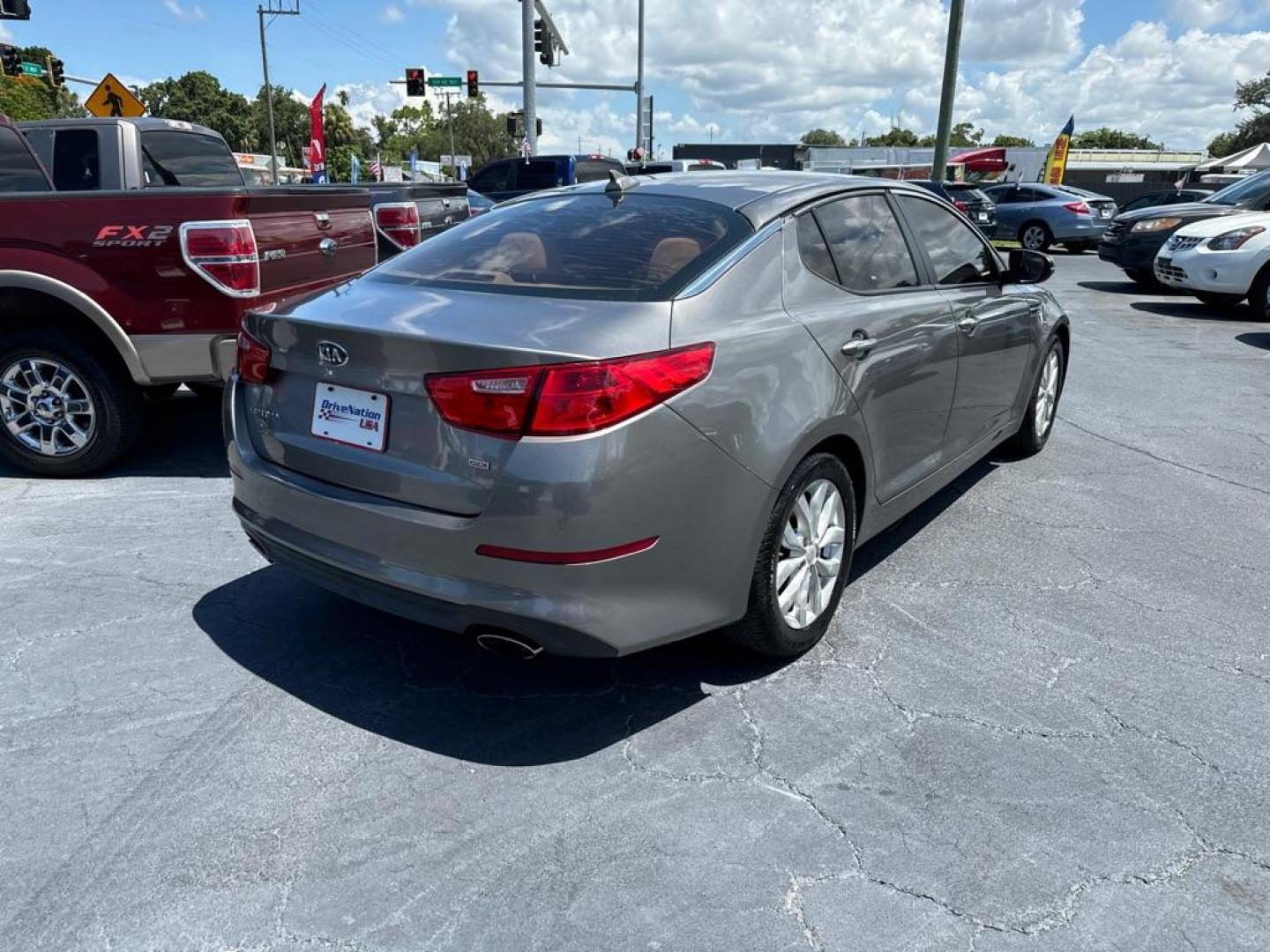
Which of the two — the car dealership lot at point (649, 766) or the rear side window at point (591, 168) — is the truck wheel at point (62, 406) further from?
the rear side window at point (591, 168)

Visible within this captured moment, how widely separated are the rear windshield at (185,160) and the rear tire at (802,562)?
5236mm

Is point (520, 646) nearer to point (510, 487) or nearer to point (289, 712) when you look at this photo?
point (510, 487)

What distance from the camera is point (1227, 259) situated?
11.4m

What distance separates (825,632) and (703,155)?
65.9 metres

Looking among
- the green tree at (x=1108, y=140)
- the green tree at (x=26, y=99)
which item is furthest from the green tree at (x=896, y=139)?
the green tree at (x=26, y=99)

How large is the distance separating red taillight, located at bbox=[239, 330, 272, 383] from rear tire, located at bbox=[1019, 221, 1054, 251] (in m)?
21.5

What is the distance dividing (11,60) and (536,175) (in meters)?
17.8

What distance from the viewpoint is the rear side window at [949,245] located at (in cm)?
432

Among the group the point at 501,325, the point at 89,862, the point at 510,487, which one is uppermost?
the point at 501,325

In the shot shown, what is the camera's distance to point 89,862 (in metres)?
2.41

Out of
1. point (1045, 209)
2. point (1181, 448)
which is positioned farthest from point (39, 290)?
point (1045, 209)

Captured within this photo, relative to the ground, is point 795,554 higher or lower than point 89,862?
higher

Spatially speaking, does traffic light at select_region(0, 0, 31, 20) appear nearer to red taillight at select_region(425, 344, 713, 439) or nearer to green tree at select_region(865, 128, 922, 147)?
red taillight at select_region(425, 344, 713, 439)

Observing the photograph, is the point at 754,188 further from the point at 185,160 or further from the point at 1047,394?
the point at 185,160
